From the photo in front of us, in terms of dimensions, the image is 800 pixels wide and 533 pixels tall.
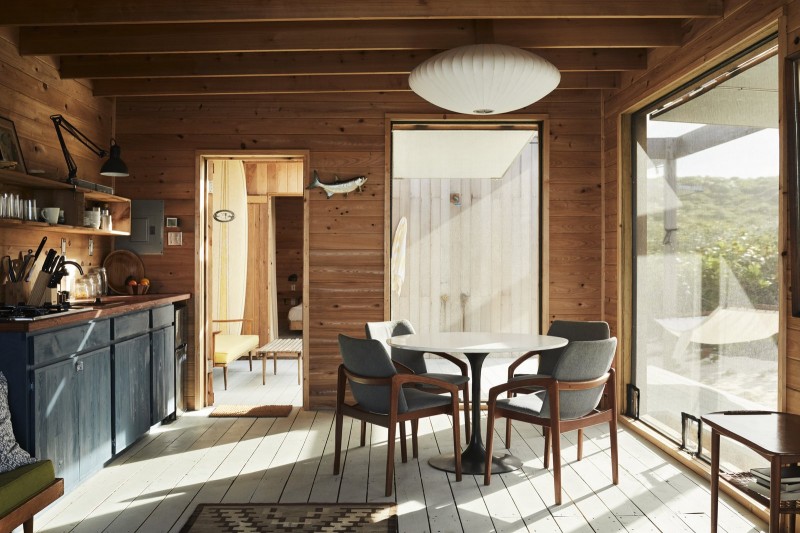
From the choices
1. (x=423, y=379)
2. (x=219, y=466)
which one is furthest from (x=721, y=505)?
(x=219, y=466)

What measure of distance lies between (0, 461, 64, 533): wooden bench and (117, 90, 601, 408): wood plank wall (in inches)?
104

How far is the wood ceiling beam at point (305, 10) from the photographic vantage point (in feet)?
11.6

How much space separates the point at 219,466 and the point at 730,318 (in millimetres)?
2941

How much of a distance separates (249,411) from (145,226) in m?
1.72

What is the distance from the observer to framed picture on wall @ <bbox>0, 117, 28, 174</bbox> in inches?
145

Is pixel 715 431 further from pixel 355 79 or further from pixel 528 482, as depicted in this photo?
pixel 355 79

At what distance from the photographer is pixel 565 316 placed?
5.28 meters

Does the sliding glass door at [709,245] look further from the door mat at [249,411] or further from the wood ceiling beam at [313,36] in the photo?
the door mat at [249,411]

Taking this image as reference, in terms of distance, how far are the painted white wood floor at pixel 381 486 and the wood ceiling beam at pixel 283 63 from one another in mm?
2543

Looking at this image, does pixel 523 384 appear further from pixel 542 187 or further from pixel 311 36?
pixel 311 36

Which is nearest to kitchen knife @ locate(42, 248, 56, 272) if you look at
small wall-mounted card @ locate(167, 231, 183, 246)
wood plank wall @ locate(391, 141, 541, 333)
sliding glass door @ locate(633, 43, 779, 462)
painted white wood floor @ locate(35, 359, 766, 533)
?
painted white wood floor @ locate(35, 359, 766, 533)

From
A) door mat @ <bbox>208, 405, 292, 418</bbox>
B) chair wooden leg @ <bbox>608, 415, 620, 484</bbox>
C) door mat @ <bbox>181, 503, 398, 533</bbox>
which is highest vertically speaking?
chair wooden leg @ <bbox>608, 415, 620, 484</bbox>

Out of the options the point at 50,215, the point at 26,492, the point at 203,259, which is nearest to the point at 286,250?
the point at 203,259

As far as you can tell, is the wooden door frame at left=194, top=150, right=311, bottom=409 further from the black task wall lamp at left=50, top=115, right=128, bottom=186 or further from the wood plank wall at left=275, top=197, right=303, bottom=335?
the wood plank wall at left=275, top=197, right=303, bottom=335
